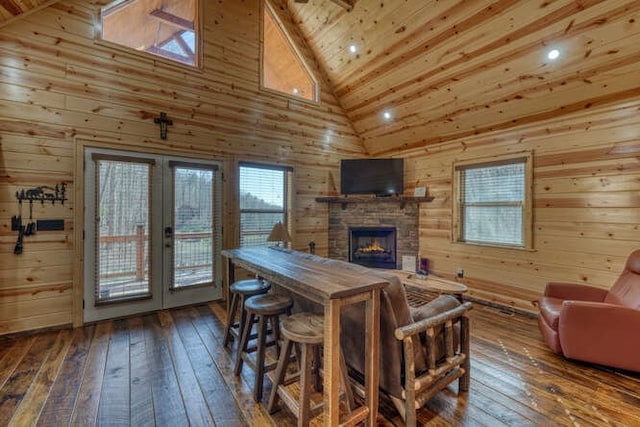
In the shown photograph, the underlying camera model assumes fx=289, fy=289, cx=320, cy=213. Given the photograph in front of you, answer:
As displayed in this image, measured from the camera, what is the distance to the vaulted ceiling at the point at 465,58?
292 centimetres

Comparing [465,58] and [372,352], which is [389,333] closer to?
[372,352]

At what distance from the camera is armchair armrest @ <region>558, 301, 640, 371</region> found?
239 cm

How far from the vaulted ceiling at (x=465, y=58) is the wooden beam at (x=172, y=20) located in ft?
3.97

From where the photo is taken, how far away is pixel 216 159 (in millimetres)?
4383

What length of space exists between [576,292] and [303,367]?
3137 mm

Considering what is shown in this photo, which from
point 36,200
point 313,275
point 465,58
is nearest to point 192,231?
point 36,200

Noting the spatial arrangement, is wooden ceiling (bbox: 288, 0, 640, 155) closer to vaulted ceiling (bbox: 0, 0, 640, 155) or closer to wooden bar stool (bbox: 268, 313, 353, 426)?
vaulted ceiling (bbox: 0, 0, 640, 155)

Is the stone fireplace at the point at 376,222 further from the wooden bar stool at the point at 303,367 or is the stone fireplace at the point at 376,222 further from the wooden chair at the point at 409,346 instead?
the wooden bar stool at the point at 303,367

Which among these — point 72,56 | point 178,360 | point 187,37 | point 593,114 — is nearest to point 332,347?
point 178,360

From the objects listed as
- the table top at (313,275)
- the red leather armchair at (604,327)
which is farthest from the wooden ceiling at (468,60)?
the table top at (313,275)

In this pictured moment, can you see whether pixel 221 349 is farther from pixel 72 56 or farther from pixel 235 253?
pixel 72 56

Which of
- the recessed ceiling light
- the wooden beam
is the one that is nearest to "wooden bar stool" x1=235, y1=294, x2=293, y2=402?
the recessed ceiling light

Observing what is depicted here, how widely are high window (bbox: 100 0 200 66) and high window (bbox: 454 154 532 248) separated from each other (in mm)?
4569

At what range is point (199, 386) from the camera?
2.28 m
